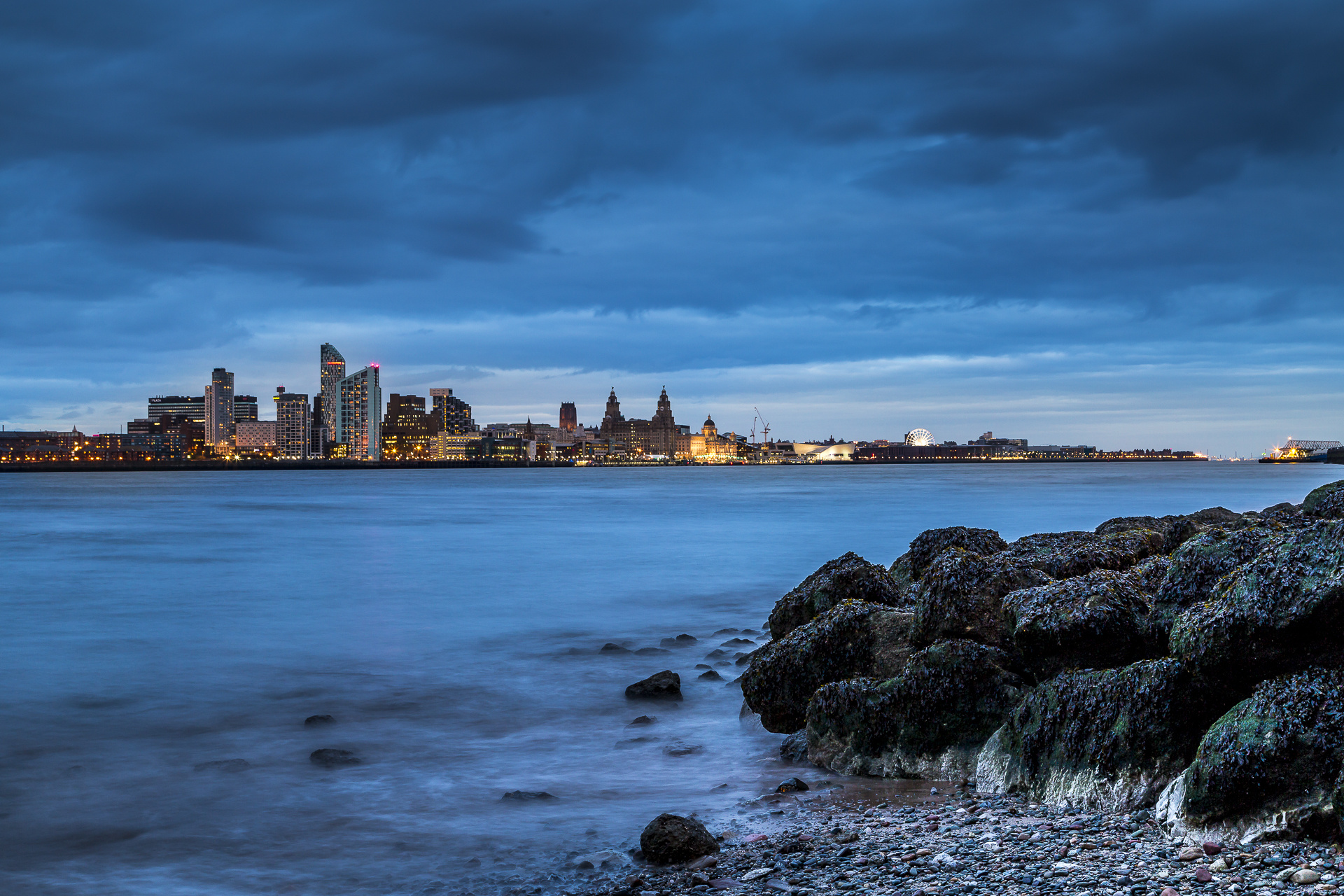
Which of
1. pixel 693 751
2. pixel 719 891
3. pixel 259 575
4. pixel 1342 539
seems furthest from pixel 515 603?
pixel 1342 539

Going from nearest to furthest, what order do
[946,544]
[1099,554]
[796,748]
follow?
[796,748]
[1099,554]
[946,544]

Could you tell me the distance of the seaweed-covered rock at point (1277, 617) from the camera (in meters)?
5.95

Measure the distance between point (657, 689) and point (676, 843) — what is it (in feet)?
18.0

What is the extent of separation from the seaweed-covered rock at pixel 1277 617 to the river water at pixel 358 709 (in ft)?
11.9

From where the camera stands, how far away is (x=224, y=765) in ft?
31.7

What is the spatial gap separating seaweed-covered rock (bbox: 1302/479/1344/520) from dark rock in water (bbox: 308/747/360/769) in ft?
38.5

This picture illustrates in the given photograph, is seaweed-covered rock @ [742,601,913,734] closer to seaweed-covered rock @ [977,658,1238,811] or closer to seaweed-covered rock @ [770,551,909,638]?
seaweed-covered rock @ [770,551,909,638]

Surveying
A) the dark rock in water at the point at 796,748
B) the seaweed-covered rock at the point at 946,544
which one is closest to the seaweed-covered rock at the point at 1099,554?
the seaweed-covered rock at the point at 946,544

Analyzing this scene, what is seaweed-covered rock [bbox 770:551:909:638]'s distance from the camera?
11.7 m

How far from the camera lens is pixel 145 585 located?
24906 mm

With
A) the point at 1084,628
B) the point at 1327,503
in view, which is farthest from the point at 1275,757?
the point at 1327,503

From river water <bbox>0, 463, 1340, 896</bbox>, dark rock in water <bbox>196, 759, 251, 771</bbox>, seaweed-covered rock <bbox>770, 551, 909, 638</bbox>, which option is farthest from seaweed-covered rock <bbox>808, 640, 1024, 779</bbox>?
dark rock in water <bbox>196, 759, 251, 771</bbox>

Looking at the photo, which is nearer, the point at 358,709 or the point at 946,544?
the point at 358,709

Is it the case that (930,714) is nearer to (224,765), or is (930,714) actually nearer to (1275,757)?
(1275,757)
